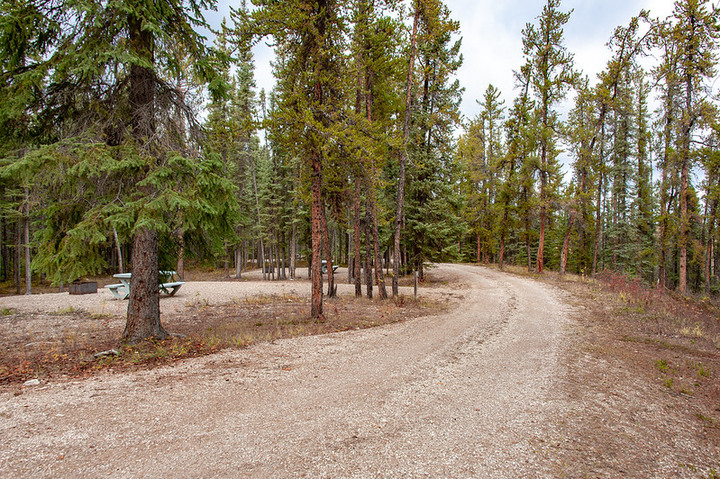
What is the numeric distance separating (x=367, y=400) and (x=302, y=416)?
0.92 m

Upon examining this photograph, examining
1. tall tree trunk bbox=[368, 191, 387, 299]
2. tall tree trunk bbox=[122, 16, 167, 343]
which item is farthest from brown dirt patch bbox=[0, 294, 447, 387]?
tall tree trunk bbox=[368, 191, 387, 299]

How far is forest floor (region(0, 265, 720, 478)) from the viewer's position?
3160 mm

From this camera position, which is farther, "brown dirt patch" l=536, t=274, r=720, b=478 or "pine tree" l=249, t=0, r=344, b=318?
"pine tree" l=249, t=0, r=344, b=318

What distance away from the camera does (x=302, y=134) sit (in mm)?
9102

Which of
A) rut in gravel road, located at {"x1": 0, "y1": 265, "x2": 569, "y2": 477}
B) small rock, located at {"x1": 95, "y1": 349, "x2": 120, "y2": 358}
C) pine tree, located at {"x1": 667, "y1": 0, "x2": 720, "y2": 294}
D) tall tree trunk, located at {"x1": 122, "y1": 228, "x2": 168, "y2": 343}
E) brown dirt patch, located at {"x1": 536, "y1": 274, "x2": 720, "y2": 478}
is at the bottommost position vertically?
brown dirt patch, located at {"x1": 536, "y1": 274, "x2": 720, "y2": 478}

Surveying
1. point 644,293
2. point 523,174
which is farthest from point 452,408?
point 523,174

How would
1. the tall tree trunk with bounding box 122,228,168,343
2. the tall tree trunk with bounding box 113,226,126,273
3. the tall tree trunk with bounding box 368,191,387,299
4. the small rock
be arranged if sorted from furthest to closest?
the tall tree trunk with bounding box 368,191,387,299 → the tall tree trunk with bounding box 122,228,168,343 → the tall tree trunk with bounding box 113,226,126,273 → the small rock

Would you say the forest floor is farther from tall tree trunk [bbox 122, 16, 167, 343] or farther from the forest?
the forest

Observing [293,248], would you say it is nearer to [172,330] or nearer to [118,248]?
[172,330]

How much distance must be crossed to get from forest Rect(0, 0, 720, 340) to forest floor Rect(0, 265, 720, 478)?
6.31 feet

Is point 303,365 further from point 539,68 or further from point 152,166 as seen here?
point 539,68

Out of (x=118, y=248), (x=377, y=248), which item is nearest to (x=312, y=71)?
(x=118, y=248)

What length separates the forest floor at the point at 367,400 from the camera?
10.4ft

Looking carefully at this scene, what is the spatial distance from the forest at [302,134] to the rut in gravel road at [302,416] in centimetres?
260
